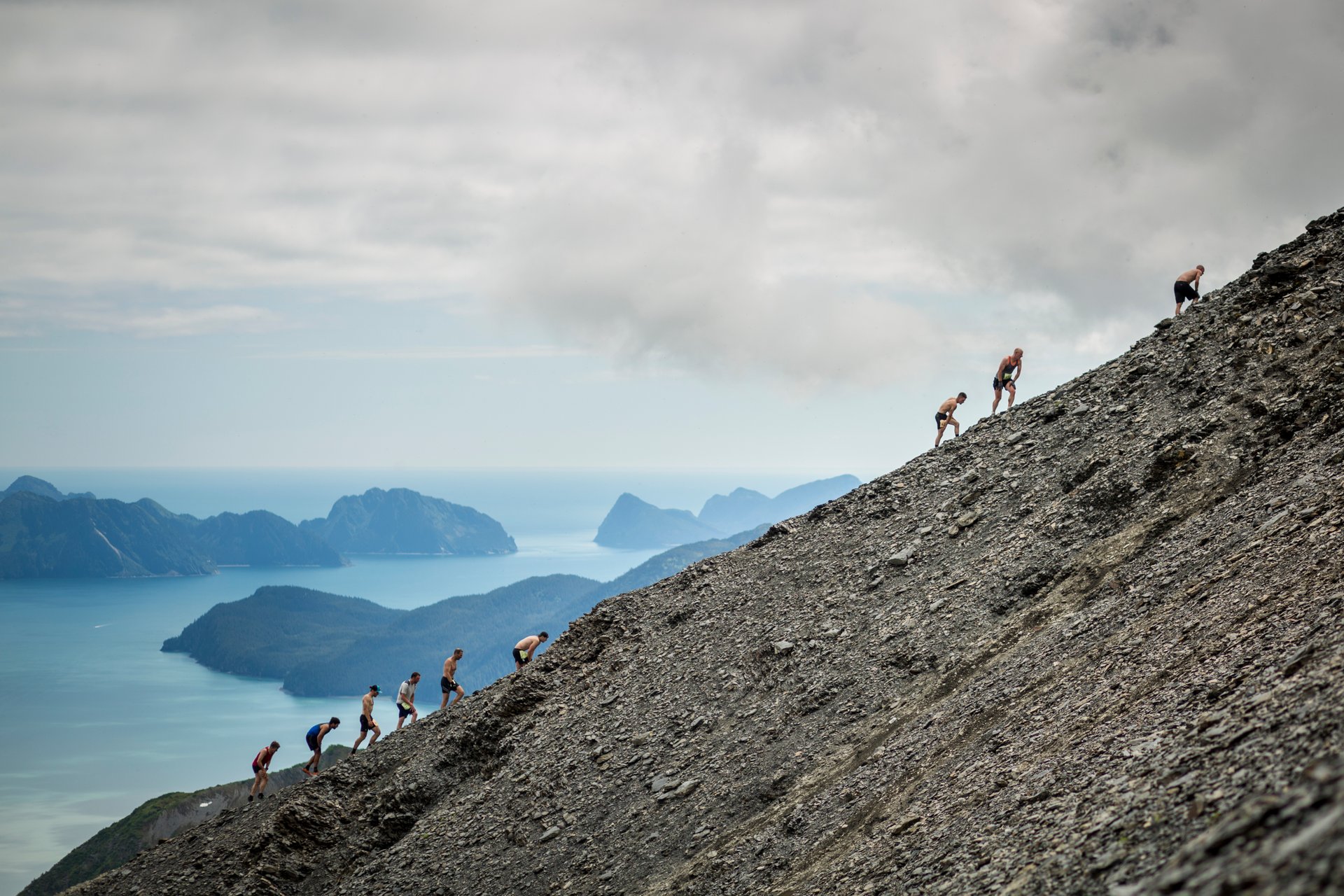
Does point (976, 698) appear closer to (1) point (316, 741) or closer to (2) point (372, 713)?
(2) point (372, 713)

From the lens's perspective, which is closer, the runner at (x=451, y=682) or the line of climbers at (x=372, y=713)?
the line of climbers at (x=372, y=713)

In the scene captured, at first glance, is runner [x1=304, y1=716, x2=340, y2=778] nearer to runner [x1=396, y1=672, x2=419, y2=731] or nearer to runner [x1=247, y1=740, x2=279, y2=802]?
runner [x1=247, y1=740, x2=279, y2=802]

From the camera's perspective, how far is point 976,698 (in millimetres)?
20453

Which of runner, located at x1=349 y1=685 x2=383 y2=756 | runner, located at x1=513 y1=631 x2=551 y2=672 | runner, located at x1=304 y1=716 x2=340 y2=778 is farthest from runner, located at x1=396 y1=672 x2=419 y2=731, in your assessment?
runner, located at x1=513 y1=631 x2=551 y2=672

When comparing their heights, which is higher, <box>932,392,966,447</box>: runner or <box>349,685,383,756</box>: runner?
<box>932,392,966,447</box>: runner

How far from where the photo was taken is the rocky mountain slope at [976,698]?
1220 cm

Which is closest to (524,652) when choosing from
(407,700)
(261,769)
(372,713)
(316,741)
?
(407,700)

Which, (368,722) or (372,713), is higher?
(372,713)

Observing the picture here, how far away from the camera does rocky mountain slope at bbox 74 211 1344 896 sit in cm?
1220

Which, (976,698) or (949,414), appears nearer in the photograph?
(976,698)

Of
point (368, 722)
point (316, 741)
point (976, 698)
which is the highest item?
point (368, 722)

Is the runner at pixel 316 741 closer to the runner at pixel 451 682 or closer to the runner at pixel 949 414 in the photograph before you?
the runner at pixel 451 682

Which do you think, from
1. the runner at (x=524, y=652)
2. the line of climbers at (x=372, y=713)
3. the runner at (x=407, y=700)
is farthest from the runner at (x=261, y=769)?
the runner at (x=524, y=652)

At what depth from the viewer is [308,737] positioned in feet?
124
